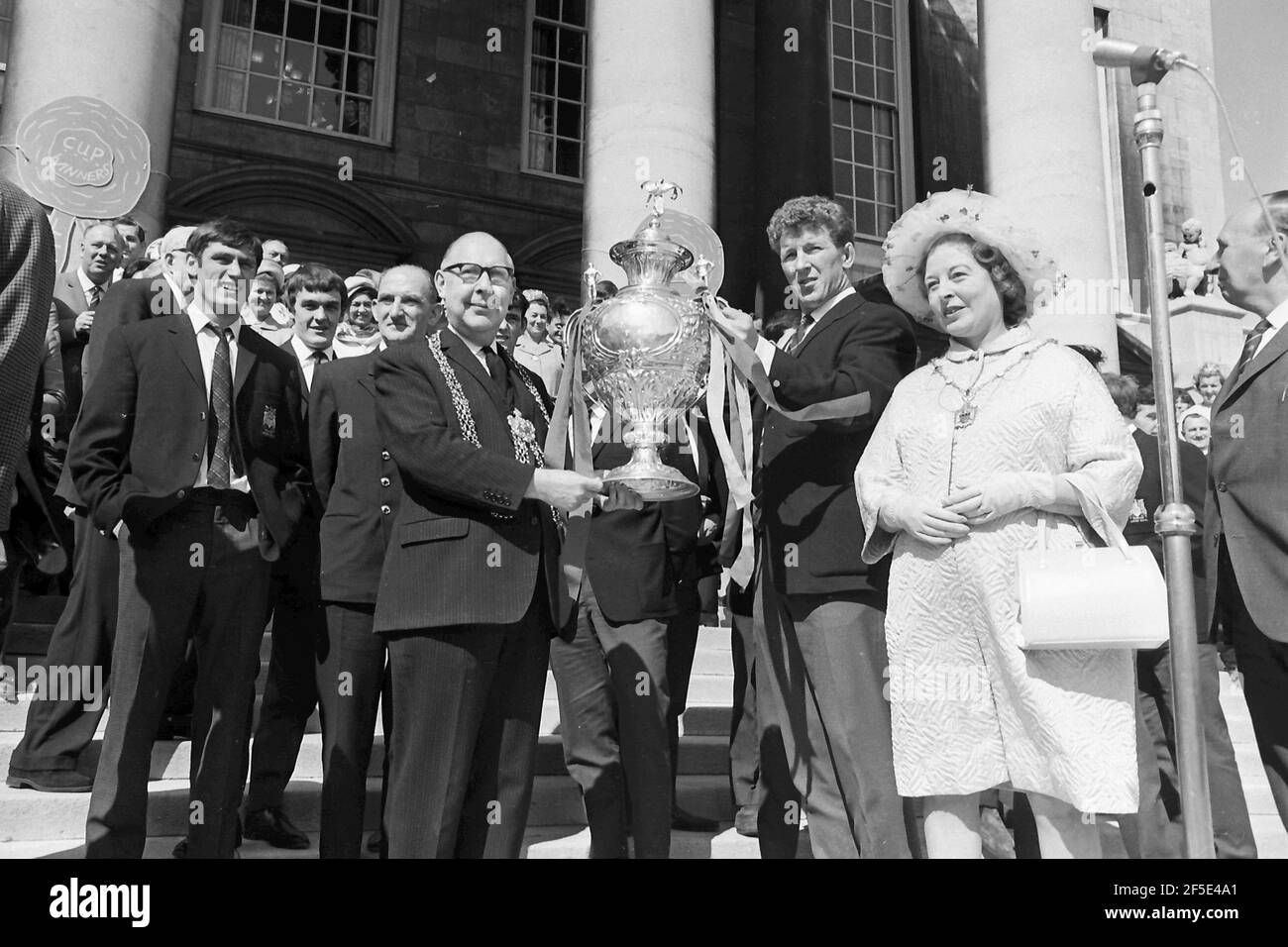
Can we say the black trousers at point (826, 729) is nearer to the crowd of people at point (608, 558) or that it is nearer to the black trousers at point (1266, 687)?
the crowd of people at point (608, 558)

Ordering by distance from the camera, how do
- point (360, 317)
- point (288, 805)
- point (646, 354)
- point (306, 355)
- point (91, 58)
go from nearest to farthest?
point (646, 354) → point (288, 805) → point (306, 355) → point (360, 317) → point (91, 58)

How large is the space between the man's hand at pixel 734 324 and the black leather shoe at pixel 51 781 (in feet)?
10.5

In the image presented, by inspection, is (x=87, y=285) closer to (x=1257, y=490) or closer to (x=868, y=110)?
(x=1257, y=490)

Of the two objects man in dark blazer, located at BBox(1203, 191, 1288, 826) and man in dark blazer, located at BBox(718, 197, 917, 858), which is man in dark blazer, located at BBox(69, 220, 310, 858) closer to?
man in dark blazer, located at BBox(718, 197, 917, 858)

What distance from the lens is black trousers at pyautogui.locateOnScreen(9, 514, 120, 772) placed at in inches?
182

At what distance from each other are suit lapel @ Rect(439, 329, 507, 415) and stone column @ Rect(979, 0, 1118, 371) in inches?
238

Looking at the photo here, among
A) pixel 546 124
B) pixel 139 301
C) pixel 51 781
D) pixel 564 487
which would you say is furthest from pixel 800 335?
pixel 546 124

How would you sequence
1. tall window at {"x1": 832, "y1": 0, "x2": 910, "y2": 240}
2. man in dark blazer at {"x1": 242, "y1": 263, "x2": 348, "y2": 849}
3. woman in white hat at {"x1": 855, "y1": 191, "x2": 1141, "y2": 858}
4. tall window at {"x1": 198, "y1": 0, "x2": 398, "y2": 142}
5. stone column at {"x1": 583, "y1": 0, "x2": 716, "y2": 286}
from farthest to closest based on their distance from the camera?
tall window at {"x1": 832, "y1": 0, "x2": 910, "y2": 240} < tall window at {"x1": 198, "y1": 0, "x2": 398, "y2": 142} < stone column at {"x1": 583, "y1": 0, "x2": 716, "y2": 286} < man in dark blazer at {"x1": 242, "y1": 263, "x2": 348, "y2": 849} < woman in white hat at {"x1": 855, "y1": 191, "x2": 1141, "y2": 858}

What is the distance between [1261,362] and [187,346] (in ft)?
13.5

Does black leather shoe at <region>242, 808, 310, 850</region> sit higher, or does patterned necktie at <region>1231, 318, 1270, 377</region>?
patterned necktie at <region>1231, 318, 1270, 377</region>

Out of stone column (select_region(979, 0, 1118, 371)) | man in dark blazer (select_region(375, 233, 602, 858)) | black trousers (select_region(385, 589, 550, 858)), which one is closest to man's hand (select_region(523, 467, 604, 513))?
man in dark blazer (select_region(375, 233, 602, 858))

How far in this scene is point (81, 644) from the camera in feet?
15.6
